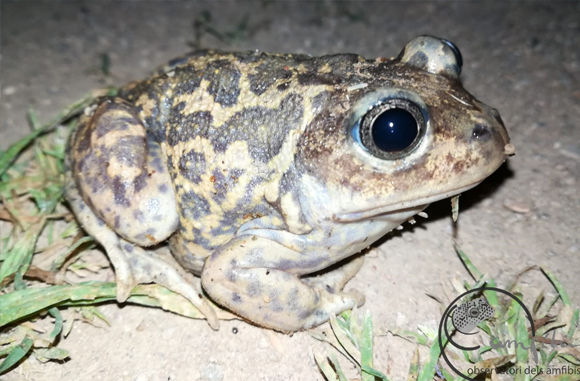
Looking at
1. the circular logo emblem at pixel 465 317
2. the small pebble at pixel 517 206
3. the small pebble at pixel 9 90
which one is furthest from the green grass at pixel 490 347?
the small pebble at pixel 9 90

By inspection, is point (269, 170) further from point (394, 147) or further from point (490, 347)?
point (490, 347)

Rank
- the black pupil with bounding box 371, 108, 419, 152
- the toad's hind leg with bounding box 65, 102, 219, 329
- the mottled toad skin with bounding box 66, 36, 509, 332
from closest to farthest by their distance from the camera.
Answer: the black pupil with bounding box 371, 108, 419, 152 < the mottled toad skin with bounding box 66, 36, 509, 332 < the toad's hind leg with bounding box 65, 102, 219, 329

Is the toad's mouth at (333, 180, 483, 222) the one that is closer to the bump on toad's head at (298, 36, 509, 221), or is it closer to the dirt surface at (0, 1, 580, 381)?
the bump on toad's head at (298, 36, 509, 221)

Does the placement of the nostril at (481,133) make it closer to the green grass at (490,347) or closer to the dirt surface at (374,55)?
the green grass at (490,347)

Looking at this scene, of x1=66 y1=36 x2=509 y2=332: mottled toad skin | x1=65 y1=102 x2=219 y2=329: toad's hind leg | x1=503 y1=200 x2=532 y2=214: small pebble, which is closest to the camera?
x1=66 y1=36 x2=509 y2=332: mottled toad skin

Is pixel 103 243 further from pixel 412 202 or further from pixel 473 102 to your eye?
pixel 473 102

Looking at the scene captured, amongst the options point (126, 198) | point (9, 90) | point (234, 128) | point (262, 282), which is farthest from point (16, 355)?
point (9, 90)

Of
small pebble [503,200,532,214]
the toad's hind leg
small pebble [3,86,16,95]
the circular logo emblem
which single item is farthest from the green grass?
small pebble [3,86,16,95]

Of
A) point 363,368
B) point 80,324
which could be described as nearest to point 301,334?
point 363,368
